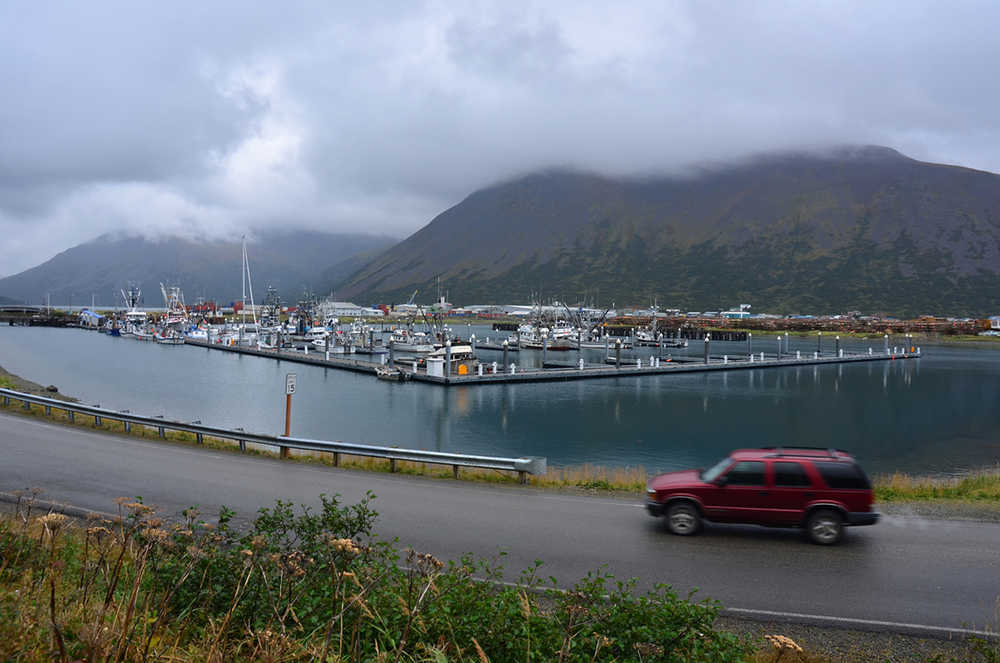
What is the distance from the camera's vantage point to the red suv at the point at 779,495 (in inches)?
428

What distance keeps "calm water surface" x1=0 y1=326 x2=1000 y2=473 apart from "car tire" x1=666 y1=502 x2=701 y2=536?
19.1 meters

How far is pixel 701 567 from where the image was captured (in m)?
9.59

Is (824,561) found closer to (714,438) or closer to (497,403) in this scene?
(714,438)

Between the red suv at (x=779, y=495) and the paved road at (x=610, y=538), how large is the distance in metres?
0.40

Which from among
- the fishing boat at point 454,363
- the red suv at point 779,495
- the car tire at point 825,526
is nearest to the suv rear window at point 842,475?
the red suv at point 779,495

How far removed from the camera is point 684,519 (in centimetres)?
1135

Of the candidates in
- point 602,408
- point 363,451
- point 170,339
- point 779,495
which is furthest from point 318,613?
point 170,339

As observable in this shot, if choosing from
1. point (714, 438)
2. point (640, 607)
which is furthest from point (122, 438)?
point (714, 438)

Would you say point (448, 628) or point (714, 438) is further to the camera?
point (714, 438)

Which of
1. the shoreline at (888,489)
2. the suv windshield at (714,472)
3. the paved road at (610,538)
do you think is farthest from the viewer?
the shoreline at (888,489)

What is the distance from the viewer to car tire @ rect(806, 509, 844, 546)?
10.8 m

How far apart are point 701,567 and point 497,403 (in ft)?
138

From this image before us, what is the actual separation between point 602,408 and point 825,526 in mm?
39177

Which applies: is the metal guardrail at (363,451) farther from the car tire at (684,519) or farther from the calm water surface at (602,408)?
the calm water surface at (602,408)
